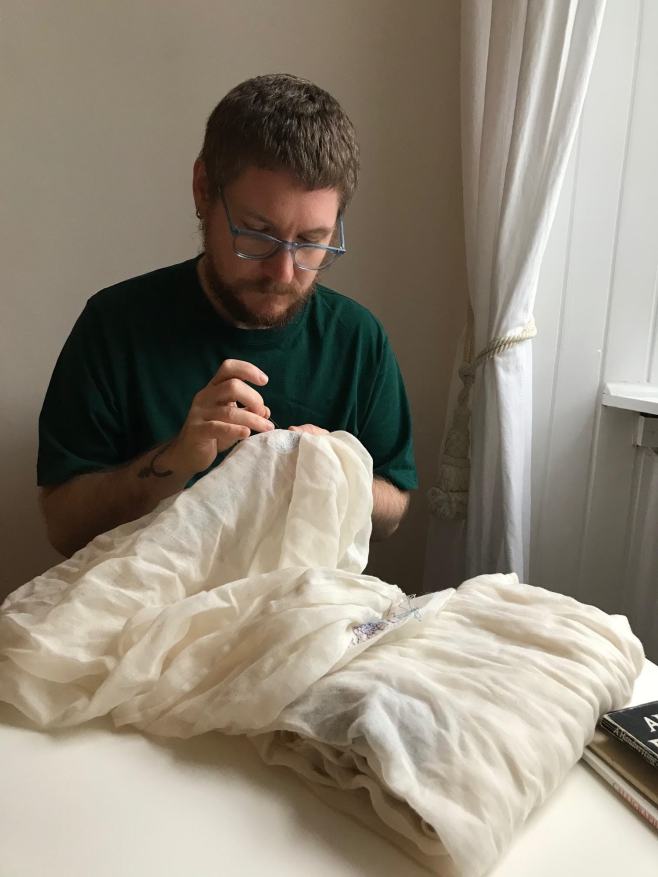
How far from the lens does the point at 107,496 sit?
3.84ft

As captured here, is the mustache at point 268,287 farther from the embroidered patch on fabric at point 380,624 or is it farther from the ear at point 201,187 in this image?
the embroidered patch on fabric at point 380,624

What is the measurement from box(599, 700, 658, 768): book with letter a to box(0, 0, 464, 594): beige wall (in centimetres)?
118

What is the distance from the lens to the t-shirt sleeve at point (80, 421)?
1.24 meters

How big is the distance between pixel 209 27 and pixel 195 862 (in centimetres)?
156

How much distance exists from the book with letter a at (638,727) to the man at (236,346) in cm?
48

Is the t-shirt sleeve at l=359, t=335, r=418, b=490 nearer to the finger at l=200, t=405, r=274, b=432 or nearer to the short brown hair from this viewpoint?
the short brown hair

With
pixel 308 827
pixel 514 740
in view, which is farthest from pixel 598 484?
pixel 308 827

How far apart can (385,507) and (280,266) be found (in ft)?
1.52

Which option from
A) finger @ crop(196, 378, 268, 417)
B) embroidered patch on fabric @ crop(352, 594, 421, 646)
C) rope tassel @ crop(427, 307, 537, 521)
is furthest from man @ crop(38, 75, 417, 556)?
embroidered patch on fabric @ crop(352, 594, 421, 646)

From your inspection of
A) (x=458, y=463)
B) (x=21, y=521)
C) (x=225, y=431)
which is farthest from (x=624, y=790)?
(x=21, y=521)

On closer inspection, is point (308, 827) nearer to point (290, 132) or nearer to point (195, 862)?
point (195, 862)

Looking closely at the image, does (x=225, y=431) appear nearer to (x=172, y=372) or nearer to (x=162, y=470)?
(x=162, y=470)

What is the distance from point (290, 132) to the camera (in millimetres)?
1121

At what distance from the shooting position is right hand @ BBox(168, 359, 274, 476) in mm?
929
